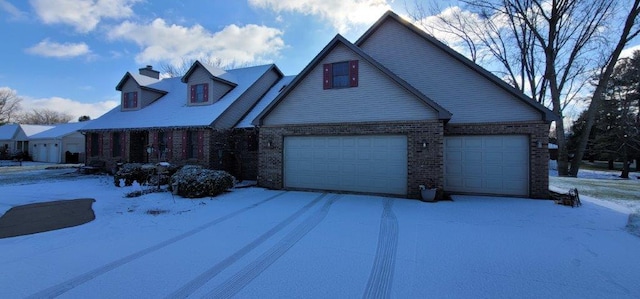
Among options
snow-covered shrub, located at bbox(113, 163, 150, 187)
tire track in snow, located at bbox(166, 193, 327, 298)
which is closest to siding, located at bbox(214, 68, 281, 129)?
snow-covered shrub, located at bbox(113, 163, 150, 187)

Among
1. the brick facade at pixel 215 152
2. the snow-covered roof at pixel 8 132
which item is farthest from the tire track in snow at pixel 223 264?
the snow-covered roof at pixel 8 132

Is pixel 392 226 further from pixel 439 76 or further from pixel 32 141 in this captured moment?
pixel 32 141

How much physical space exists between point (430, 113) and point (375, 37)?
501 centimetres

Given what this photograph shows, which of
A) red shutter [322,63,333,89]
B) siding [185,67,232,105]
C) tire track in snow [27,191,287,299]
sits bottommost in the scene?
tire track in snow [27,191,287,299]

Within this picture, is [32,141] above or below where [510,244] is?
above

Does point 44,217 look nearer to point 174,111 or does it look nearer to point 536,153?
point 174,111

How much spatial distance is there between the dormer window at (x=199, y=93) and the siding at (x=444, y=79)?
9741 millimetres

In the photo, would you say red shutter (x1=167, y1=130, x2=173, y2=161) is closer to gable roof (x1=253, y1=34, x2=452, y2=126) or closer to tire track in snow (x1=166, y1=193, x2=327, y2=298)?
gable roof (x1=253, y1=34, x2=452, y2=126)

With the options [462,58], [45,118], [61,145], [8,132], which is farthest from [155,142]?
[45,118]

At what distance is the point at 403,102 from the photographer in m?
10.5

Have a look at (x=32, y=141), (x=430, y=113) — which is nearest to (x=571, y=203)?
(x=430, y=113)

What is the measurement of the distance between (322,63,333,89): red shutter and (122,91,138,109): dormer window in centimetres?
1482

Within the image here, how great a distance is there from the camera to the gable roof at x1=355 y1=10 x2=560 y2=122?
10.3 meters

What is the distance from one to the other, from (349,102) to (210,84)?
1004 centimetres
